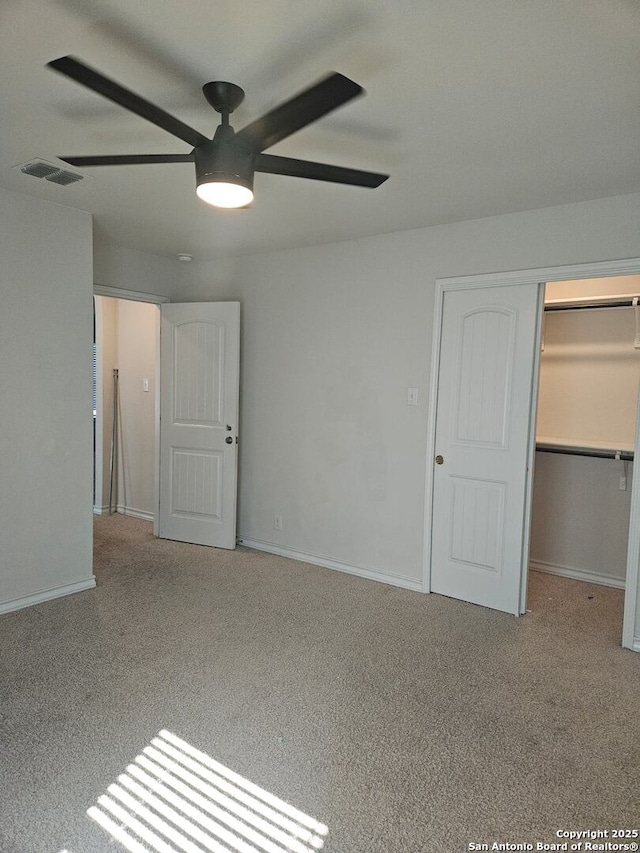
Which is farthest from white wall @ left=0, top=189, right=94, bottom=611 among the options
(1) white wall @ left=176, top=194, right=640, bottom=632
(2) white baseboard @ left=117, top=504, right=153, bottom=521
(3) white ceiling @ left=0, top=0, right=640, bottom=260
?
(2) white baseboard @ left=117, top=504, right=153, bottom=521

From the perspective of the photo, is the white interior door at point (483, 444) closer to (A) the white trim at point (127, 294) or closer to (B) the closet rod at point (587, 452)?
(B) the closet rod at point (587, 452)

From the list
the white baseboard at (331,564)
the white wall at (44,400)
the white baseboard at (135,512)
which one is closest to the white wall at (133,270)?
the white wall at (44,400)

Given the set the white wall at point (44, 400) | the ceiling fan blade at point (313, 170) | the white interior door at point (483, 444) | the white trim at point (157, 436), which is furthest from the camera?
the white trim at point (157, 436)

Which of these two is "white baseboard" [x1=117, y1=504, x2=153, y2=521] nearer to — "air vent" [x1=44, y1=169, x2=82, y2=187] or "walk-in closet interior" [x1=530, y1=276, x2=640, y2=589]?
"air vent" [x1=44, y1=169, x2=82, y2=187]

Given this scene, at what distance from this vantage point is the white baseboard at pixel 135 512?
17.5ft

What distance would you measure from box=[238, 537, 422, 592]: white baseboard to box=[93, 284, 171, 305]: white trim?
2.17 m

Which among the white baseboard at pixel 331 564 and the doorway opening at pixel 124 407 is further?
the doorway opening at pixel 124 407

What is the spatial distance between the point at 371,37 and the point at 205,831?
2.53 meters

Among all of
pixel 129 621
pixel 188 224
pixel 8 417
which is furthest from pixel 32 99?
pixel 129 621

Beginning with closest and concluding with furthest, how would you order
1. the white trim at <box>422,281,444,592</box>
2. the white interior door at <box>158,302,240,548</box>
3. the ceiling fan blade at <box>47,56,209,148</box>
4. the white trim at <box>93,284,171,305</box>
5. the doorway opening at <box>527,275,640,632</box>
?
1. the ceiling fan blade at <box>47,56,209,148</box>
2. the white trim at <box>422,281,444,592</box>
3. the doorway opening at <box>527,275,640,632</box>
4. the white trim at <box>93,284,171,305</box>
5. the white interior door at <box>158,302,240,548</box>

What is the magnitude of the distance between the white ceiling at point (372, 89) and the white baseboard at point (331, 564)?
2.45 meters

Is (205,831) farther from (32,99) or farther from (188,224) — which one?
(188,224)

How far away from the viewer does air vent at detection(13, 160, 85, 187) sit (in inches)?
105

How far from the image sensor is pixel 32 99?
204 cm
